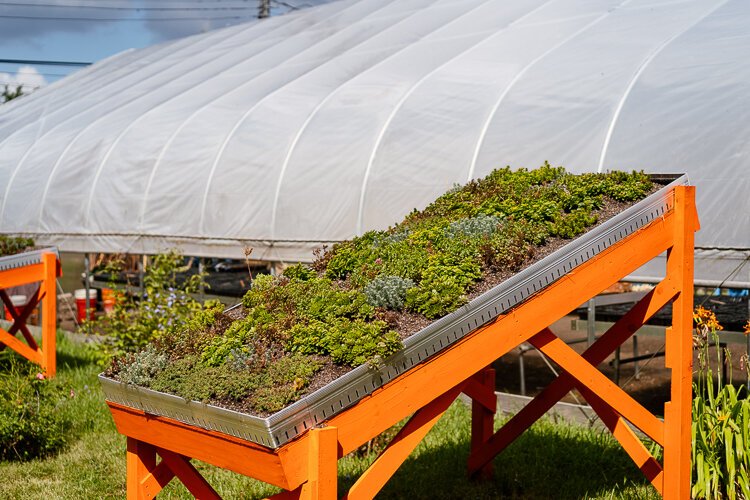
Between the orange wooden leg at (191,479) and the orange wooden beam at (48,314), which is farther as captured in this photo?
the orange wooden beam at (48,314)

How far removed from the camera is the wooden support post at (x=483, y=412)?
5.02m

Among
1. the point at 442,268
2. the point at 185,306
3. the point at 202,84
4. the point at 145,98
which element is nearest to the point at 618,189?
the point at 442,268

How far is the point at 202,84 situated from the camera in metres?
12.0

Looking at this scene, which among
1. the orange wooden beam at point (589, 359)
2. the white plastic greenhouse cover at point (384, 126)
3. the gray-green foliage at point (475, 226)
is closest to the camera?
the gray-green foliage at point (475, 226)

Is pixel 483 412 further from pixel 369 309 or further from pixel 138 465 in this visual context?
pixel 138 465

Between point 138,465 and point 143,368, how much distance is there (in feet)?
1.44

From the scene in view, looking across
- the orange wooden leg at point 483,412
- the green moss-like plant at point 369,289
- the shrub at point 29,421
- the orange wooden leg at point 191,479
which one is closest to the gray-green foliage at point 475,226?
the green moss-like plant at point 369,289

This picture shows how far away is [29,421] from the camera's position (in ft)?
20.0

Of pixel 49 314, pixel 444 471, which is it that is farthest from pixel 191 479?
pixel 49 314

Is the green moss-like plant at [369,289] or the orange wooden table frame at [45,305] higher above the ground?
the green moss-like plant at [369,289]

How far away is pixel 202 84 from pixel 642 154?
294 inches

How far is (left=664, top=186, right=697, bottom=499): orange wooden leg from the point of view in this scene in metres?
4.29

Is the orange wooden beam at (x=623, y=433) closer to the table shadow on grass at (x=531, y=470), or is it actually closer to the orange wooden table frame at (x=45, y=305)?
the table shadow on grass at (x=531, y=470)

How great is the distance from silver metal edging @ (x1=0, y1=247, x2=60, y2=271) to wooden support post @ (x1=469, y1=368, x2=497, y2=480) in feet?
15.8
